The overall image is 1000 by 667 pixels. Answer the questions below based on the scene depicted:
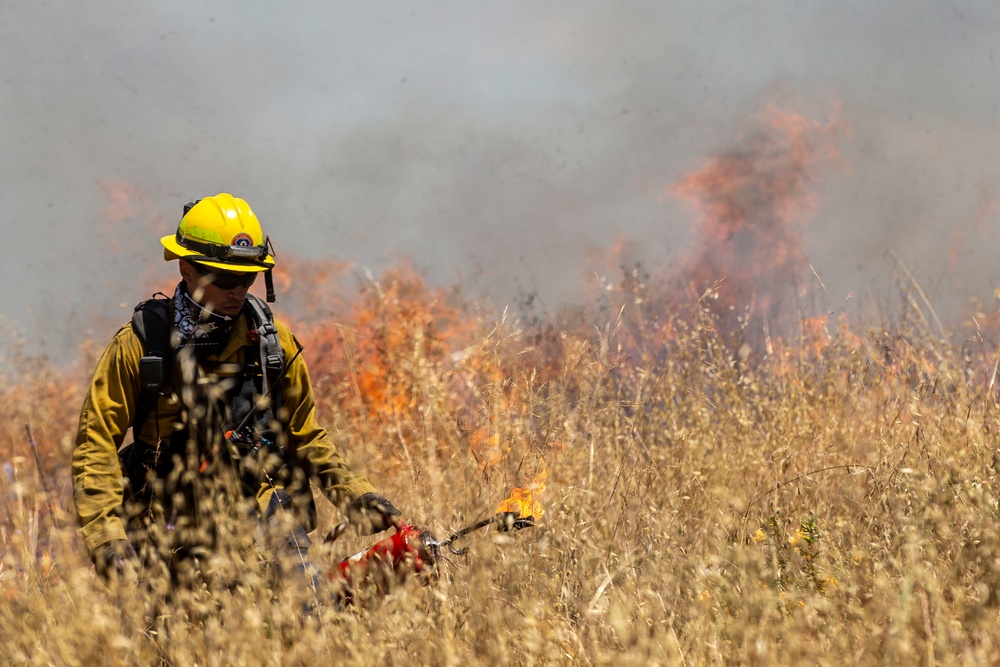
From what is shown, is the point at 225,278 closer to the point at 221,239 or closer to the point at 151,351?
the point at 221,239

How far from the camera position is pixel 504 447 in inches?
114

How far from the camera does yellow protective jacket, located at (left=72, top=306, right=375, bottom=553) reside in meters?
2.59

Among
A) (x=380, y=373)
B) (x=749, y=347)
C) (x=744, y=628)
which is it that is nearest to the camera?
(x=744, y=628)

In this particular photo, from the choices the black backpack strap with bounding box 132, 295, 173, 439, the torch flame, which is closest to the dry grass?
the torch flame

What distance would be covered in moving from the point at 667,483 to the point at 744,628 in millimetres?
1184

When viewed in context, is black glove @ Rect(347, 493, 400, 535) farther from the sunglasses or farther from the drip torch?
the sunglasses

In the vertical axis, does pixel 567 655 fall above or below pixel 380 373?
below

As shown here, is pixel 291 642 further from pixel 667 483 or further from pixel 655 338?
pixel 655 338

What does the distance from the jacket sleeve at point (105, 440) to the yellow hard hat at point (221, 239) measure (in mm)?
359

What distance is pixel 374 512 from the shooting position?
281 centimetres

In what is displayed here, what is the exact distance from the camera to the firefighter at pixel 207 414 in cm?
268

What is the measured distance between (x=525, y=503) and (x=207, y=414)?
1192mm

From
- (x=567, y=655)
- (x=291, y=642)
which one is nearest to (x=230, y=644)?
(x=291, y=642)

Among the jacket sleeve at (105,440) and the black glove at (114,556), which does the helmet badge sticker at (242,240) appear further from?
the black glove at (114,556)
